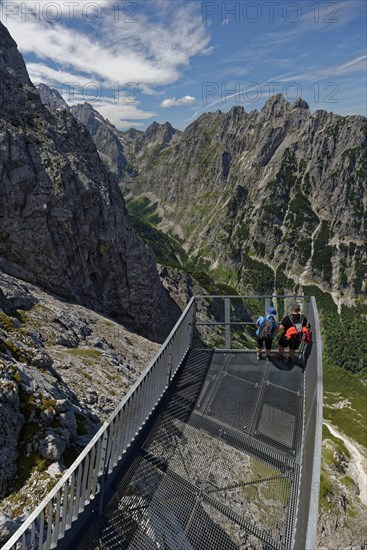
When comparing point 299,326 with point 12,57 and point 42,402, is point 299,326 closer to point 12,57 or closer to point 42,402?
point 42,402

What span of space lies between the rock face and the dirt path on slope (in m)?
59.3

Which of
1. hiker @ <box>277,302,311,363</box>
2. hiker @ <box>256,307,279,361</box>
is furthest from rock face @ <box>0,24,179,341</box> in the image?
hiker @ <box>277,302,311,363</box>

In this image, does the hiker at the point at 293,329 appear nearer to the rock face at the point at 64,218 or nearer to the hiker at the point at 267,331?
the hiker at the point at 267,331

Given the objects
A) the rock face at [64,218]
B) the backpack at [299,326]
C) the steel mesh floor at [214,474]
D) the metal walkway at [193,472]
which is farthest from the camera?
the rock face at [64,218]

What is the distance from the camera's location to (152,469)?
7.74 m

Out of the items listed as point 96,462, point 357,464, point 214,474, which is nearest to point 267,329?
point 214,474

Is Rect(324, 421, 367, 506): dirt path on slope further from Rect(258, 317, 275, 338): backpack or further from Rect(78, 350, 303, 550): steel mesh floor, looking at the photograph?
Rect(78, 350, 303, 550): steel mesh floor

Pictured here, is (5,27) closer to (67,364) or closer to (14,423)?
(67,364)

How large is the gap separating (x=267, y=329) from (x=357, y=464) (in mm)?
97198

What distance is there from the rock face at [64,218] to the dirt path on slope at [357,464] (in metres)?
59.3

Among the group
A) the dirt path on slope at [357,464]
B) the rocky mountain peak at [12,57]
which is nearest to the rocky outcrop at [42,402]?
the rocky mountain peak at [12,57]

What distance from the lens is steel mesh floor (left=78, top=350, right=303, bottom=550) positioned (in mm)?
6406

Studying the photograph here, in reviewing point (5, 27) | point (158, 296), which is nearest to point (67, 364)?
point (158, 296)

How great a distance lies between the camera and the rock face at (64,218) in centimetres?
3675
